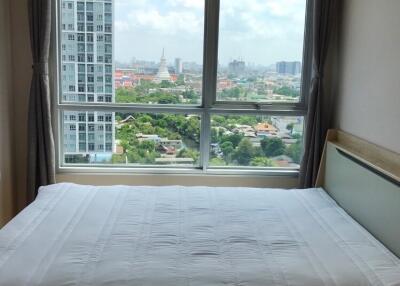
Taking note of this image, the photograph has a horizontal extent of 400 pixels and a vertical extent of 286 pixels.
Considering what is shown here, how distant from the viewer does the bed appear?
182cm

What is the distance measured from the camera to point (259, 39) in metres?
3.60

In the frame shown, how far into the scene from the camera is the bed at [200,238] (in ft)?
5.97

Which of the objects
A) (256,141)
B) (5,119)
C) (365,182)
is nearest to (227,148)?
(256,141)

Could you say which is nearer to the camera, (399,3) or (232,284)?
(232,284)

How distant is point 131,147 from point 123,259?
1837 mm

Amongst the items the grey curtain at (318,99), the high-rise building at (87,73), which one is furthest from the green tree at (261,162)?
the high-rise building at (87,73)

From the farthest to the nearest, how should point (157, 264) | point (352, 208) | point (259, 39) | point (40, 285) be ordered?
point (259, 39) → point (352, 208) → point (157, 264) → point (40, 285)

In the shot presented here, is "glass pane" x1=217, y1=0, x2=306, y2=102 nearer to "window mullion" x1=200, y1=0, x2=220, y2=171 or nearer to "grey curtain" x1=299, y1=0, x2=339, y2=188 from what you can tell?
"window mullion" x1=200, y1=0, x2=220, y2=171

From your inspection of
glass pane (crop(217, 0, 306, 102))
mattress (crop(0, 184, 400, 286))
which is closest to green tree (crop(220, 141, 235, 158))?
glass pane (crop(217, 0, 306, 102))

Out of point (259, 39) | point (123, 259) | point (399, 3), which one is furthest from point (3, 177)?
Result: point (399, 3)

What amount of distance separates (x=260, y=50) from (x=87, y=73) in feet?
4.55

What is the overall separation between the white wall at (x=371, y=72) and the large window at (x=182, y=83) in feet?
1.39

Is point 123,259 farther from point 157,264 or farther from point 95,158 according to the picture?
point 95,158

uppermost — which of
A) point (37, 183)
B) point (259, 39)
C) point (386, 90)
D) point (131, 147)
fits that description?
point (259, 39)
